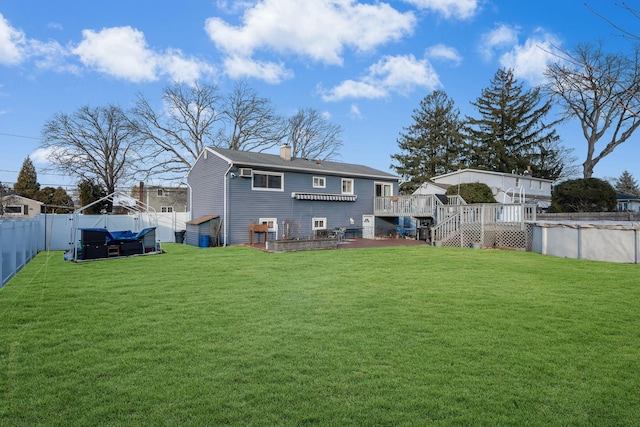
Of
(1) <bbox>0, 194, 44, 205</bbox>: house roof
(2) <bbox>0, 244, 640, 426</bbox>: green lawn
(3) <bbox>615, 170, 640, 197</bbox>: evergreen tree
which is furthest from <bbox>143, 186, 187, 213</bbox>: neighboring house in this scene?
(3) <bbox>615, 170, 640, 197</bbox>: evergreen tree

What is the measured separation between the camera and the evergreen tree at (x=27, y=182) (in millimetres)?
45781

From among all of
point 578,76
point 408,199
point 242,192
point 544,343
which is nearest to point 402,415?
point 544,343

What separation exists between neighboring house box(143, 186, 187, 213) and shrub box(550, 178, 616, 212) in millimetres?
33471

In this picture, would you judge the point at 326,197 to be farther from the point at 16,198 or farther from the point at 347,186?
the point at 16,198

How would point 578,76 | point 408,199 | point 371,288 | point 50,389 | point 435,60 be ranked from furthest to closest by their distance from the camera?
point 435,60 < point 408,199 < point 371,288 < point 50,389 < point 578,76

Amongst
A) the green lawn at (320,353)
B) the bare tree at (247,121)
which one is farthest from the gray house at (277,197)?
the bare tree at (247,121)

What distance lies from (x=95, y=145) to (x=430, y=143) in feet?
120

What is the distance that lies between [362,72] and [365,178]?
8.90m

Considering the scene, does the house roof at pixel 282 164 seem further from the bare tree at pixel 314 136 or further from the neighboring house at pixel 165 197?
the bare tree at pixel 314 136

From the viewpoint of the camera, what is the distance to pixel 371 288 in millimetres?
7293

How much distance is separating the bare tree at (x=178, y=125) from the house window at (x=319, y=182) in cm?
1867

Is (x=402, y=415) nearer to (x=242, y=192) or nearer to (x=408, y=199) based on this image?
(x=242, y=192)

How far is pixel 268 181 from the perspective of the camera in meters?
18.5

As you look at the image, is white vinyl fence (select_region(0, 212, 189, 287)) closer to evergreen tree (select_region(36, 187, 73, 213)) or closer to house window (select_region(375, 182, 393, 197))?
house window (select_region(375, 182, 393, 197))
